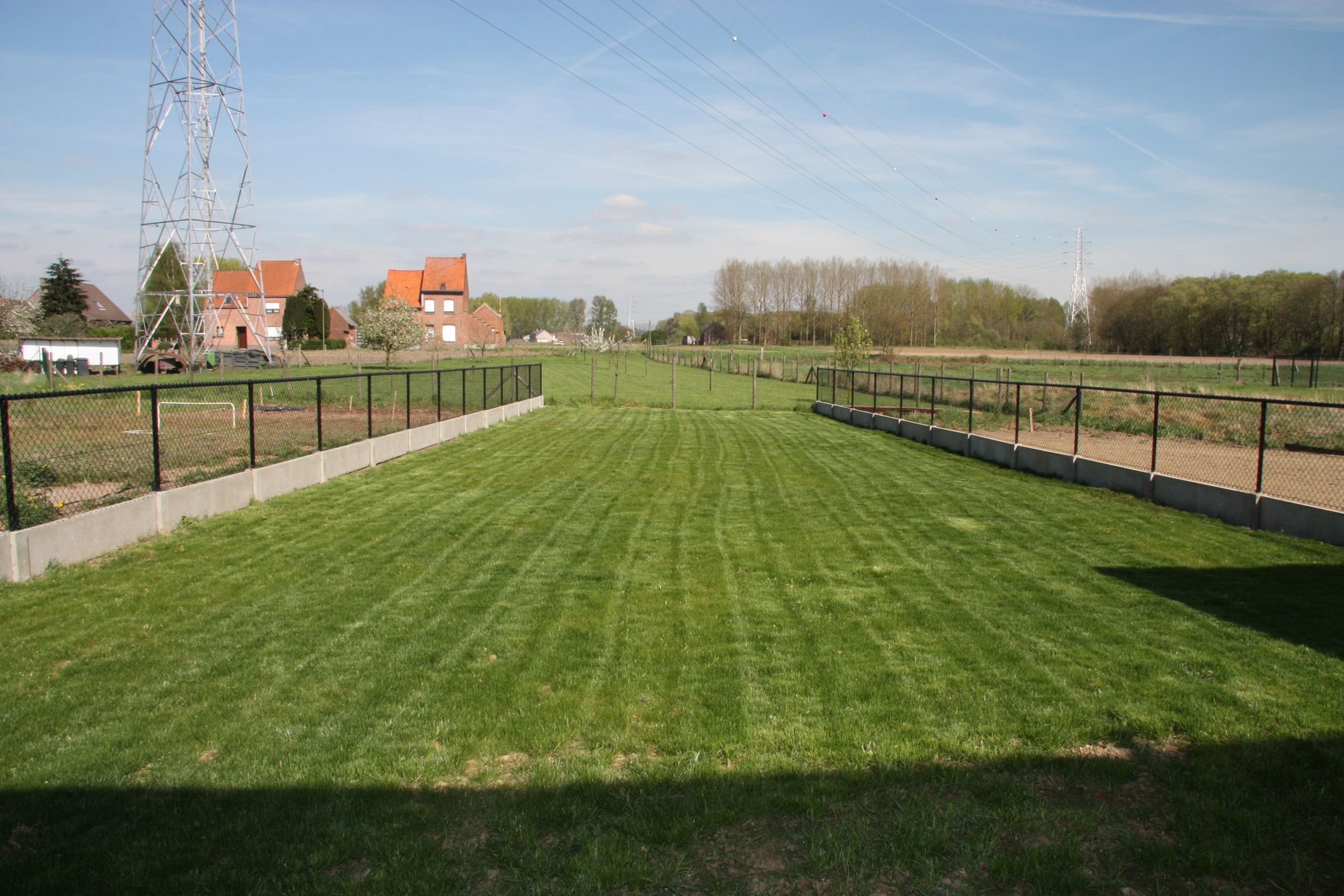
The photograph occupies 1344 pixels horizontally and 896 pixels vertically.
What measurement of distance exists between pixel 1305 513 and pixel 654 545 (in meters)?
7.03

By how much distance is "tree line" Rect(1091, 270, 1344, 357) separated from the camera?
61719 millimetres

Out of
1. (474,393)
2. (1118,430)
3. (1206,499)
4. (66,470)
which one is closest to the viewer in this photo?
(66,470)

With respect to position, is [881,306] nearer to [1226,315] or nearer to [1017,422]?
[1226,315]

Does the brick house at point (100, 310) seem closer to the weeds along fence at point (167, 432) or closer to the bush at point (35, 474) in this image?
the weeds along fence at point (167, 432)

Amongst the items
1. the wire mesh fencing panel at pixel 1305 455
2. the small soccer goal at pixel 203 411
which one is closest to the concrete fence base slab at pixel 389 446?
the small soccer goal at pixel 203 411

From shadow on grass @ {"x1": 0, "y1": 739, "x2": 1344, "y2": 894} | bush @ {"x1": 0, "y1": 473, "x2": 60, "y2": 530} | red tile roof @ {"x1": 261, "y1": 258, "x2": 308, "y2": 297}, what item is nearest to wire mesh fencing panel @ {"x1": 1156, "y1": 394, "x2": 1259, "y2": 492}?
shadow on grass @ {"x1": 0, "y1": 739, "x2": 1344, "y2": 894}

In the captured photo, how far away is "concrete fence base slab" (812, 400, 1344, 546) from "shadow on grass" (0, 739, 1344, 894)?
249 inches

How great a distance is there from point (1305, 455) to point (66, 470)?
20576 millimetres

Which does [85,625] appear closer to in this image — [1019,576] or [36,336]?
[1019,576]

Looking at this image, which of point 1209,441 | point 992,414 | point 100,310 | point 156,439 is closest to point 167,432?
point 156,439

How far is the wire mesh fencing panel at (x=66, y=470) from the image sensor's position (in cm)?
719

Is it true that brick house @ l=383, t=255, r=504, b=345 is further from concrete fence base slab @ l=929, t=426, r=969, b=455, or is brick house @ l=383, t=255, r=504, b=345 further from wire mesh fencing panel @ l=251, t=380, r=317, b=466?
concrete fence base slab @ l=929, t=426, r=969, b=455

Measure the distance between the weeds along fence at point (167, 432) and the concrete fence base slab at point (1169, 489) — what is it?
1090cm

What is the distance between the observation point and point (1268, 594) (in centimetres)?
675
